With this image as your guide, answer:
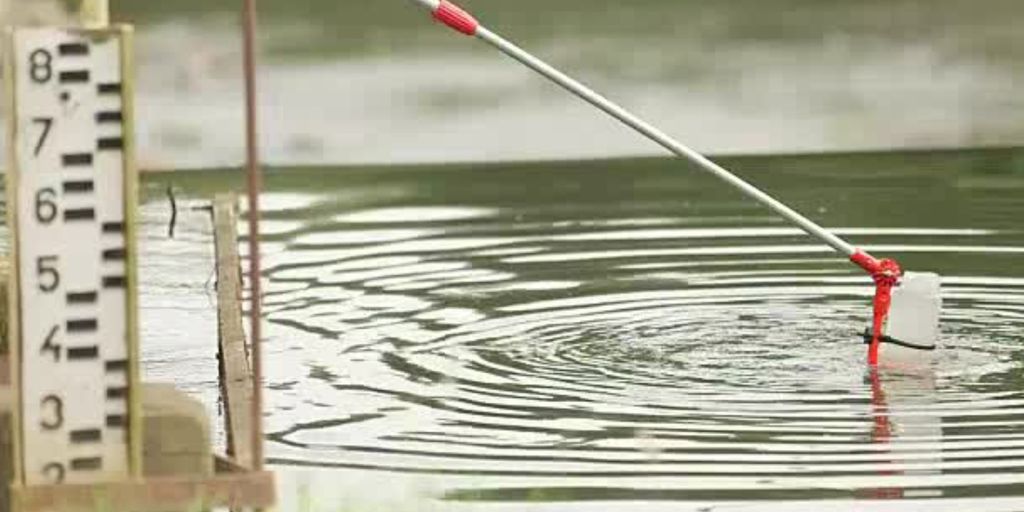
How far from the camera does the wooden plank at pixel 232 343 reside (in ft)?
19.6

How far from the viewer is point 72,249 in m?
4.69

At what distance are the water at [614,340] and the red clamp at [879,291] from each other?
10 cm

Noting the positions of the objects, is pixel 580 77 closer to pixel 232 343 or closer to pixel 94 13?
pixel 232 343

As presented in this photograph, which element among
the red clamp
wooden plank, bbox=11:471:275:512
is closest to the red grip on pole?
the red clamp

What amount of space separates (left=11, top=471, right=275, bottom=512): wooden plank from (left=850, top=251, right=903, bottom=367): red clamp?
173 inches

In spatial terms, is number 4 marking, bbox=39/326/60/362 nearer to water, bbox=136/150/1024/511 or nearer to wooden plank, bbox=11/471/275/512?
wooden plank, bbox=11/471/275/512

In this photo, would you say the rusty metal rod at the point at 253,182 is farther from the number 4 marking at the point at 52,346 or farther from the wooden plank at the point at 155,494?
the number 4 marking at the point at 52,346

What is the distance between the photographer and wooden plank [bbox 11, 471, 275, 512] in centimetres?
468

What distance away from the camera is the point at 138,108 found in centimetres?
1664

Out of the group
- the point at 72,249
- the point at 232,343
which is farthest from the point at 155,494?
the point at 232,343

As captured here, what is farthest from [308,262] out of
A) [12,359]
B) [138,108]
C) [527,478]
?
[12,359]

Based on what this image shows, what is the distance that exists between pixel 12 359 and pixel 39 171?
326 mm

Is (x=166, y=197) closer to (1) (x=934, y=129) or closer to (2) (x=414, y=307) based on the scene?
(2) (x=414, y=307)

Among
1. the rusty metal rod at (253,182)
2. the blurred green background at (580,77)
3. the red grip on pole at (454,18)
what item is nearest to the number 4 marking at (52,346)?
the rusty metal rod at (253,182)
